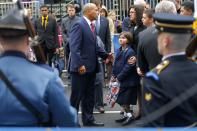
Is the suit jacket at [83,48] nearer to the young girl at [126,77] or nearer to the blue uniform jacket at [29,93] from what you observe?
the young girl at [126,77]

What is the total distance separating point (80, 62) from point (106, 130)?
200 inches

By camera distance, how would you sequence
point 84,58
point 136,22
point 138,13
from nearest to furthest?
point 84,58
point 136,22
point 138,13

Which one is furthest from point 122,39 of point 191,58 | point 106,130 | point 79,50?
point 106,130

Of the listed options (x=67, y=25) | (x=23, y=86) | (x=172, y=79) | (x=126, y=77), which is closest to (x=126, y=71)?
(x=126, y=77)

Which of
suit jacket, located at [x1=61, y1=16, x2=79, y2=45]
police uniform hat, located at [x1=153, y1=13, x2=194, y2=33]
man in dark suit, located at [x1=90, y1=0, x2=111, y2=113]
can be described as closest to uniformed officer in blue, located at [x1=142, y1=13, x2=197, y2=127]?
police uniform hat, located at [x1=153, y1=13, x2=194, y2=33]

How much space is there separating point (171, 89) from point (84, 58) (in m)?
4.74

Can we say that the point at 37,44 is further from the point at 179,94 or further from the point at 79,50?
the point at 79,50

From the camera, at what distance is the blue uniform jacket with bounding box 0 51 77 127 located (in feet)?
11.0

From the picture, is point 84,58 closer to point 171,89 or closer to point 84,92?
point 84,92

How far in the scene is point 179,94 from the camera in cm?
336

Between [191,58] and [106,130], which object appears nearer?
[106,130]

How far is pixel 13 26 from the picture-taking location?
3.46 m

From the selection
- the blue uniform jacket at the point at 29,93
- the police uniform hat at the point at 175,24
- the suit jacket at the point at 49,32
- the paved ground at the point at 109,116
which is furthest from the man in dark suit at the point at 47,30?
the blue uniform jacket at the point at 29,93

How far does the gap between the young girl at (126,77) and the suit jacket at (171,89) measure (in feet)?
15.4
